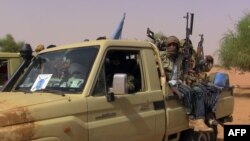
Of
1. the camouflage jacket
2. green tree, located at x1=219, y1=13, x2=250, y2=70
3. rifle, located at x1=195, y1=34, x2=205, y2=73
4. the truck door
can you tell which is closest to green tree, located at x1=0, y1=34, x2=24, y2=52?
green tree, located at x1=219, y1=13, x2=250, y2=70

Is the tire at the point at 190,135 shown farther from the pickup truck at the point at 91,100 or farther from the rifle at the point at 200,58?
the rifle at the point at 200,58

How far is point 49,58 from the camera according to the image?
603cm

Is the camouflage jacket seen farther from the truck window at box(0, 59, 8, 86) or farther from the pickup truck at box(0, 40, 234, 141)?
the truck window at box(0, 59, 8, 86)

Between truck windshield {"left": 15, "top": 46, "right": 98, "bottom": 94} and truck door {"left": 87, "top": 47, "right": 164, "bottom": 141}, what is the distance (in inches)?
7.2

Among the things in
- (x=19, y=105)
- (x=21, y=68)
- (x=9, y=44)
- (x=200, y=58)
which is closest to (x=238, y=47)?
(x=200, y=58)

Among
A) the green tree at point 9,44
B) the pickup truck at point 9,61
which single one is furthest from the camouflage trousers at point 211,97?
the green tree at point 9,44

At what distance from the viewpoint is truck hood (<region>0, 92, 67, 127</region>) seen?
14.4 feet

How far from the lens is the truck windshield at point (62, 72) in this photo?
5.27m

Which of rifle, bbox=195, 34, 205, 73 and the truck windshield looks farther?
rifle, bbox=195, 34, 205, 73

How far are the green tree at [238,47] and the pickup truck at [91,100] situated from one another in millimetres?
19438

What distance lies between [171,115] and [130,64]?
0.92 metres

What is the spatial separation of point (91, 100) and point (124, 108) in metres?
0.56

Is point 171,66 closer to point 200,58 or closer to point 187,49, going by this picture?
point 187,49

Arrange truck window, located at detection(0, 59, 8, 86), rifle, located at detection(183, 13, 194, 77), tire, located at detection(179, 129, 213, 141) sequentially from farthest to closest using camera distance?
truck window, located at detection(0, 59, 8, 86), rifle, located at detection(183, 13, 194, 77), tire, located at detection(179, 129, 213, 141)
